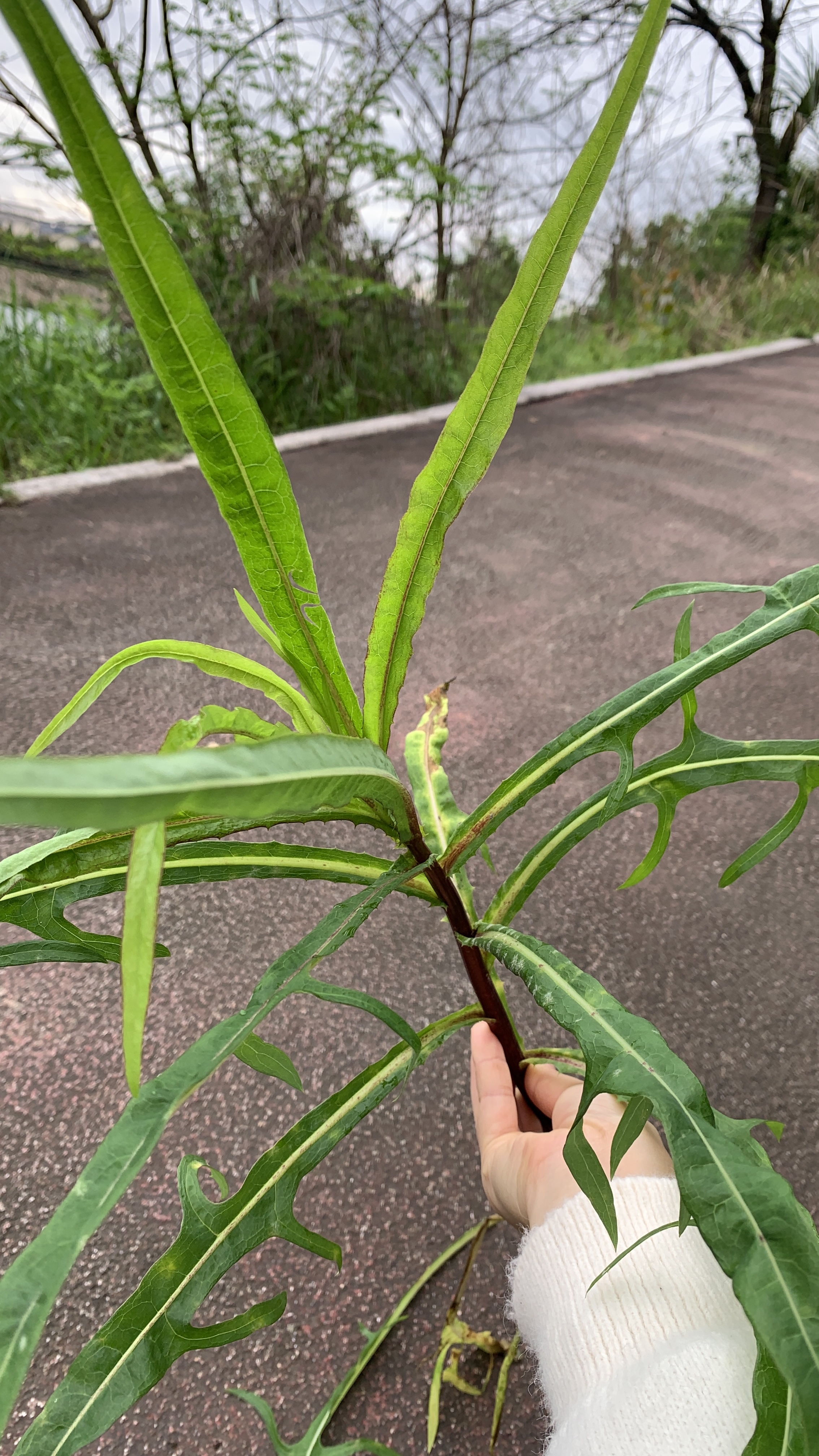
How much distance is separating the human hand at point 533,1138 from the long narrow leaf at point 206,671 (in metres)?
0.29

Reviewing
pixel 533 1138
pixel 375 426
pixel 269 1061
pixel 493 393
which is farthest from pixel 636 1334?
pixel 375 426

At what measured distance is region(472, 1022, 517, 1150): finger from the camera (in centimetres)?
56

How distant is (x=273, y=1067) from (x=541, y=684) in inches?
37.8

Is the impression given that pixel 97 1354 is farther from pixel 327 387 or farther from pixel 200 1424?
pixel 327 387

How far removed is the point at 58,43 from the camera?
0.71ft

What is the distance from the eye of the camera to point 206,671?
366mm

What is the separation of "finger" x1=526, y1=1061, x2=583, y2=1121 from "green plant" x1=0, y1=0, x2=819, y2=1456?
13cm

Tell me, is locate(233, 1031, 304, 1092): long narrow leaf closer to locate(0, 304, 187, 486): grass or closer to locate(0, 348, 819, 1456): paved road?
locate(0, 348, 819, 1456): paved road

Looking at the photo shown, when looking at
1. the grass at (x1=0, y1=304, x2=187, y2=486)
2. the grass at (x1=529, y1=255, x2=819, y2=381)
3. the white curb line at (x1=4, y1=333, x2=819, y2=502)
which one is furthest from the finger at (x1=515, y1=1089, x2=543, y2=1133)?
the grass at (x1=529, y1=255, x2=819, y2=381)

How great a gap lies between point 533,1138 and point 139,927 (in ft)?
1.34

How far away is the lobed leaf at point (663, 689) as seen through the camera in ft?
1.23

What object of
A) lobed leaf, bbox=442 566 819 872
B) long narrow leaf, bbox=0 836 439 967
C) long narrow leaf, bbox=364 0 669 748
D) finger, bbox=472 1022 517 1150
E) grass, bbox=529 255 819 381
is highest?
grass, bbox=529 255 819 381

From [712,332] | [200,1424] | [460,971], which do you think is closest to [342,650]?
[460,971]

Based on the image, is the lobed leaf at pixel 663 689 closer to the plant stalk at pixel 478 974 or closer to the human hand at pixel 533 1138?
the plant stalk at pixel 478 974
